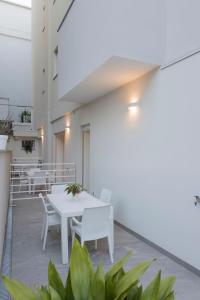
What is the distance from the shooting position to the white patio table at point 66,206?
3451 millimetres

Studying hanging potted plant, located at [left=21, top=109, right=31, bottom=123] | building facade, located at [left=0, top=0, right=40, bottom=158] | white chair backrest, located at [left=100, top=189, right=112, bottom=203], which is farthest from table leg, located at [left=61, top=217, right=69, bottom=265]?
hanging potted plant, located at [left=21, top=109, right=31, bottom=123]

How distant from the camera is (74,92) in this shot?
5.71 m

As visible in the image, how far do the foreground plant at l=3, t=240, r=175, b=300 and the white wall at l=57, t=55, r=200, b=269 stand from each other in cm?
228

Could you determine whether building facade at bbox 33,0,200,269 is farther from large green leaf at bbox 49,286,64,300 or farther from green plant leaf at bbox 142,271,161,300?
large green leaf at bbox 49,286,64,300

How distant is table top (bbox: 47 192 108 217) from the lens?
3.57 metres

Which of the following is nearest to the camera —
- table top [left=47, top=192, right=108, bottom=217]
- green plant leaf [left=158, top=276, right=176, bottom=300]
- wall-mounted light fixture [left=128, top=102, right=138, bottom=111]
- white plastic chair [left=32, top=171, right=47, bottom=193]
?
green plant leaf [left=158, top=276, right=176, bottom=300]

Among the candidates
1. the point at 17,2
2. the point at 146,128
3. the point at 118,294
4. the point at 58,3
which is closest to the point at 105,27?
the point at 146,128

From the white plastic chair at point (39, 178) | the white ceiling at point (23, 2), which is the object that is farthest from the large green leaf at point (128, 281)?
the white ceiling at point (23, 2)

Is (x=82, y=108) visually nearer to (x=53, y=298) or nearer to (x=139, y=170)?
(x=139, y=170)

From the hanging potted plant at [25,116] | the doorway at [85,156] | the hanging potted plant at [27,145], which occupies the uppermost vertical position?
the hanging potted plant at [25,116]

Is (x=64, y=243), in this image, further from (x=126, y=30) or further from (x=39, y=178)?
(x=39, y=178)

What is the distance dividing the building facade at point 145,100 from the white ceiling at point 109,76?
17 mm

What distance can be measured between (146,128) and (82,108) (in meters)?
3.64

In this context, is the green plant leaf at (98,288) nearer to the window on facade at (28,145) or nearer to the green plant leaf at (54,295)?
the green plant leaf at (54,295)
